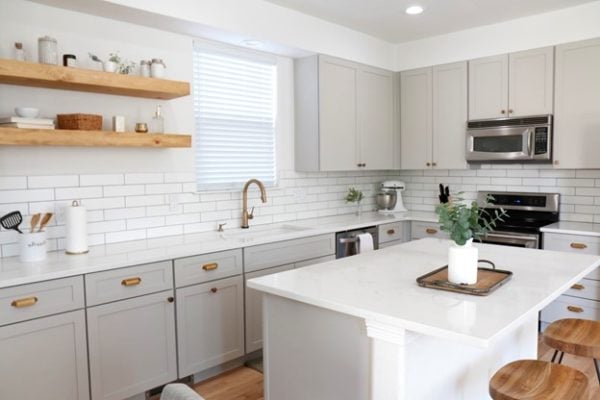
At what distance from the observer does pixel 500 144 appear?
428 cm

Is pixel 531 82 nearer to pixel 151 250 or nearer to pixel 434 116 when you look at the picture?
pixel 434 116

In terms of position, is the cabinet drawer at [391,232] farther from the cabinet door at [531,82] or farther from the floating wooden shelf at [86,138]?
the floating wooden shelf at [86,138]

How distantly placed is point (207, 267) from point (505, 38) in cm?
329

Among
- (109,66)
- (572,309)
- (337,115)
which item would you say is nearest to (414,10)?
(337,115)

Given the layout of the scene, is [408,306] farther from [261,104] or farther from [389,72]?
[389,72]

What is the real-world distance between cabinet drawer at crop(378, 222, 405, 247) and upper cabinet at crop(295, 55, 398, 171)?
60 cm

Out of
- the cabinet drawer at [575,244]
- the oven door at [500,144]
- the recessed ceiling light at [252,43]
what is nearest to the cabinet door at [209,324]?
the recessed ceiling light at [252,43]

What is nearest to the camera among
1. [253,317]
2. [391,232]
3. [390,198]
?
[253,317]

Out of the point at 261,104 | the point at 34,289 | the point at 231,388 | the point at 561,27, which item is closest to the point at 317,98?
the point at 261,104

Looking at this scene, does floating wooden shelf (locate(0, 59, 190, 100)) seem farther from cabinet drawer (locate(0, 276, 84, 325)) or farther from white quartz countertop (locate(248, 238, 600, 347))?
white quartz countertop (locate(248, 238, 600, 347))

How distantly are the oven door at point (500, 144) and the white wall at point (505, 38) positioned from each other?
72 cm

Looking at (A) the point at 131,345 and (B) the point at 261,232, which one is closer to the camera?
(A) the point at 131,345

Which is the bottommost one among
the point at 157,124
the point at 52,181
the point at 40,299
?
the point at 40,299

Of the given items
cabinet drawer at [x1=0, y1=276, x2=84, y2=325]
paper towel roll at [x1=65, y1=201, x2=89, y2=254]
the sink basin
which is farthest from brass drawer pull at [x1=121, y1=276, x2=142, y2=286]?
the sink basin
